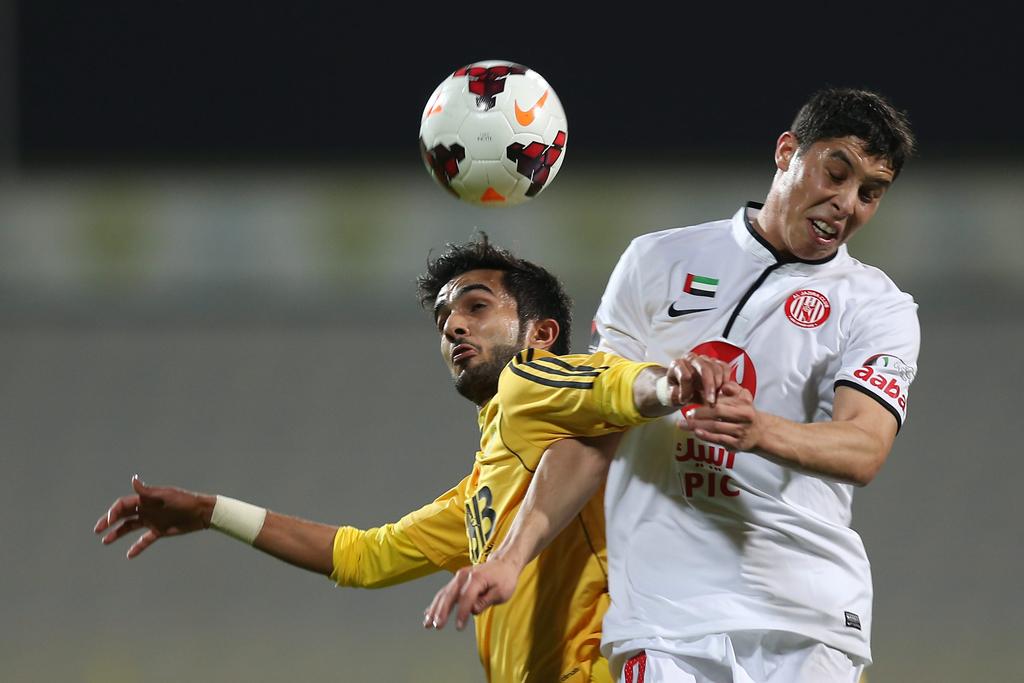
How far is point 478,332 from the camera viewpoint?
11.6ft

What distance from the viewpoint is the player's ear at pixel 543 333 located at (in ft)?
12.0

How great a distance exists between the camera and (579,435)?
269cm

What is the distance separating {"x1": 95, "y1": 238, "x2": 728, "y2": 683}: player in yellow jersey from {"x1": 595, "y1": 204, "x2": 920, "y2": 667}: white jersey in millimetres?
170

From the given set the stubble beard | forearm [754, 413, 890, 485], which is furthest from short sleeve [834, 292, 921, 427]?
the stubble beard

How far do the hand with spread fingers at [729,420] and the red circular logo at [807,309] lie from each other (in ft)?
1.52

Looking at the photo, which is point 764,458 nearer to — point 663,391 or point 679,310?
point 663,391

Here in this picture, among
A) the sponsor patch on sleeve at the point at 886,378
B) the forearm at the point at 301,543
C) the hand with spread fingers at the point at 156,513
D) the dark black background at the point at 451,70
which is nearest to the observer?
the sponsor patch on sleeve at the point at 886,378

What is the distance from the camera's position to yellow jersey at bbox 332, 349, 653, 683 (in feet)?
8.64

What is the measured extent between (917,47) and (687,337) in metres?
8.43

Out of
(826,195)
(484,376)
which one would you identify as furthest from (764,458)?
(484,376)

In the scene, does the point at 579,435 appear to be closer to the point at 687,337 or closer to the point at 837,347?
the point at 687,337

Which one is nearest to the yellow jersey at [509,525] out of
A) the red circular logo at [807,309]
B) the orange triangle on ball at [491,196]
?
the red circular logo at [807,309]

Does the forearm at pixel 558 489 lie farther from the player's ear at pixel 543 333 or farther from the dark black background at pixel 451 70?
the dark black background at pixel 451 70

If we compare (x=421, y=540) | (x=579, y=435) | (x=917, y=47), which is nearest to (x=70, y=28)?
(x=917, y=47)
